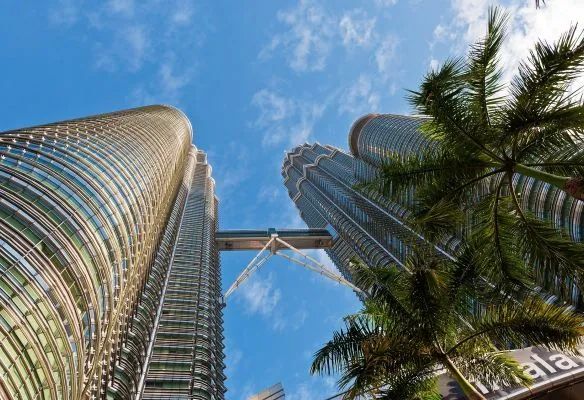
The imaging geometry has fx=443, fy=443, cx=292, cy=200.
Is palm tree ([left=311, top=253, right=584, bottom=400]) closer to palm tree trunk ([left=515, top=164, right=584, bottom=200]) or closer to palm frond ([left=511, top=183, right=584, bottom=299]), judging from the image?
palm frond ([left=511, top=183, right=584, bottom=299])

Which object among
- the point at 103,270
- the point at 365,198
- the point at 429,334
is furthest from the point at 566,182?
the point at 365,198

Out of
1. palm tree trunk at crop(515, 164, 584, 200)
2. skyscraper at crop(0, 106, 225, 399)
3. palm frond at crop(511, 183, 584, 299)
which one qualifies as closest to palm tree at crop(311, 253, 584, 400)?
palm frond at crop(511, 183, 584, 299)

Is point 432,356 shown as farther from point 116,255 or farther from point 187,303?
point 187,303

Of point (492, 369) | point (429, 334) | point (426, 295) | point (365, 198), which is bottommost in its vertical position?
point (492, 369)

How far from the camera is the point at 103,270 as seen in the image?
25031mm

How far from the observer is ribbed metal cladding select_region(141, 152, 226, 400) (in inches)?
1558

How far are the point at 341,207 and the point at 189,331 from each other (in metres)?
59.1

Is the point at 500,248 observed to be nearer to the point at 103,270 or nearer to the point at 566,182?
the point at 566,182

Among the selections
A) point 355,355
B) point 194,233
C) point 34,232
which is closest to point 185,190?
point 194,233

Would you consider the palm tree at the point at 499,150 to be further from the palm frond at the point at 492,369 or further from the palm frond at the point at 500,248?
the palm frond at the point at 492,369

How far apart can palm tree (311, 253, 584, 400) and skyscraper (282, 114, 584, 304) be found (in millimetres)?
26244

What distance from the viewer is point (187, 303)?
2176 inches

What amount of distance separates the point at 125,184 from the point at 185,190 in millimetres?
62858

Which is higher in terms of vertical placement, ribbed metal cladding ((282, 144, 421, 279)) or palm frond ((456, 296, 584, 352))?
ribbed metal cladding ((282, 144, 421, 279))
